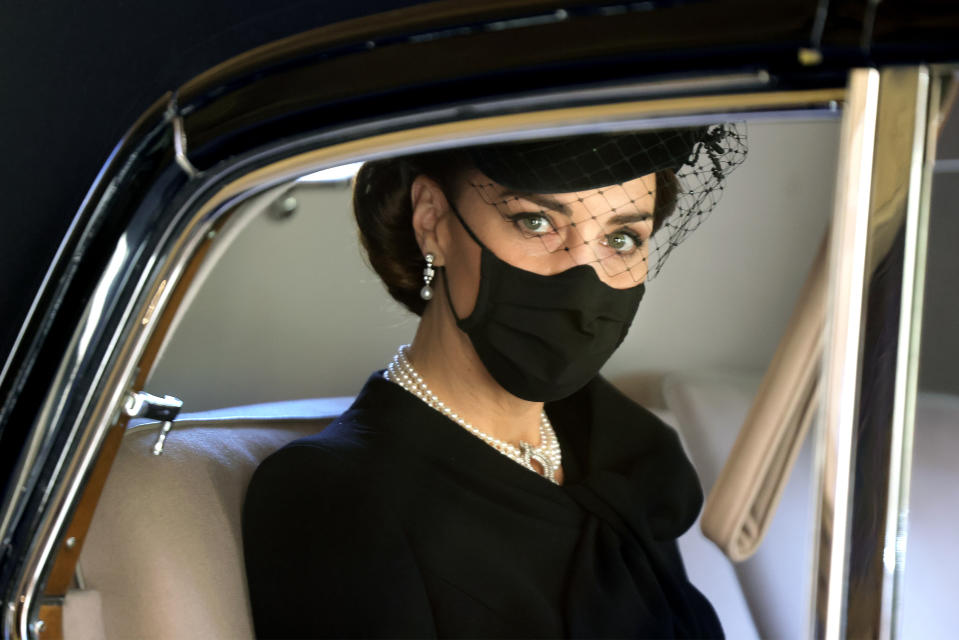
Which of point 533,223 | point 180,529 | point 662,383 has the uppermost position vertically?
point 533,223

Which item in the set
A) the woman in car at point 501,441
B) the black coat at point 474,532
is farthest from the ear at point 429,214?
the black coat at point 474,532

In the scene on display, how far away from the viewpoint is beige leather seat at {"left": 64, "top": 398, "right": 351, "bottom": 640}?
2.66ft

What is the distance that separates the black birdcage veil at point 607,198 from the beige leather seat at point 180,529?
0.80 feet

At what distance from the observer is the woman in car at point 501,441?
69 cm

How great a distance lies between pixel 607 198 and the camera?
68 cm

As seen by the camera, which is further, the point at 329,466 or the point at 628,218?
the point at 329,466

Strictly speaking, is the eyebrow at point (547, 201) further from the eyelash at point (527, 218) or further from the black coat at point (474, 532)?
the black coat at point (474, 532)

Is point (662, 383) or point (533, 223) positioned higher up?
point (533, 223)

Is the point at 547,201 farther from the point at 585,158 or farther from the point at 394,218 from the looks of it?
the point at 394,218

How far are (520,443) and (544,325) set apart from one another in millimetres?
104

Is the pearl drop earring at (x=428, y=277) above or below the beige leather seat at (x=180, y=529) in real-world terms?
above

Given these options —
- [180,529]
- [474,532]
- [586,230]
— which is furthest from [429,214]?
[180,529]

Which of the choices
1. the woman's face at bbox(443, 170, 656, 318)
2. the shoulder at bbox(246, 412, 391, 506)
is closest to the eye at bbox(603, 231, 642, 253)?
the woman's face at bbox(443, 170, 656, 318)

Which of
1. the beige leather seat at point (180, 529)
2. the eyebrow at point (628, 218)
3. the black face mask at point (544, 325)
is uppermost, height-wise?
the eyebrow at point (628, 218)
